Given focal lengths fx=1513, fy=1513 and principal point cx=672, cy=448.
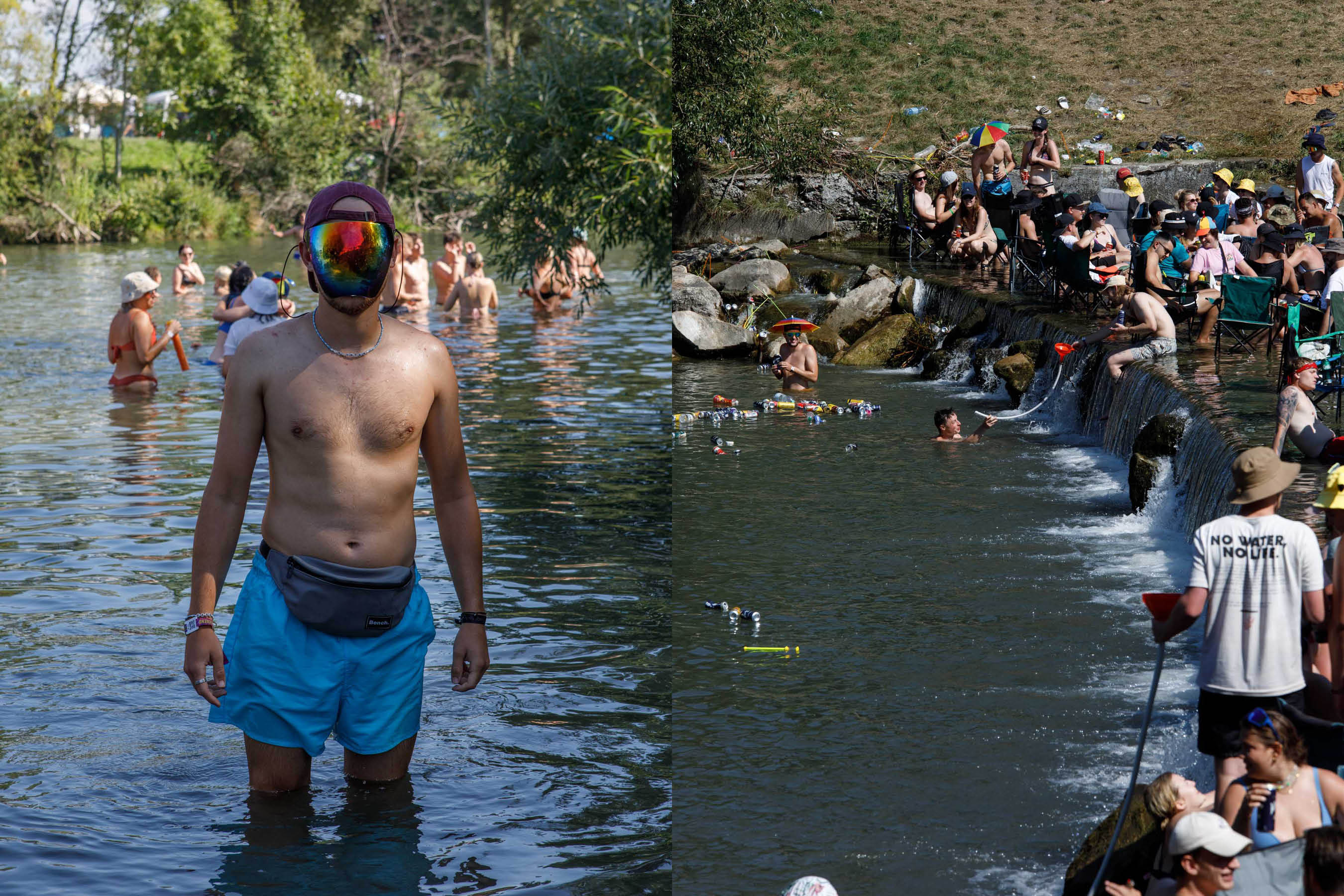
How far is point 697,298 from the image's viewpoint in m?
21.0

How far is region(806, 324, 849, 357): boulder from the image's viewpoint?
64.5 feet

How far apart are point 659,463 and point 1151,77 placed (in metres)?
22.8

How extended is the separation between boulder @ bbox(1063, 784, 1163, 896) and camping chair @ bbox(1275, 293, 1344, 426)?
624 centimetres

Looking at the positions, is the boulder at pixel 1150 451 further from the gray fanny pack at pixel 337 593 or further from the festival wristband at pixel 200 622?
the festival wristband at pixel 200 622

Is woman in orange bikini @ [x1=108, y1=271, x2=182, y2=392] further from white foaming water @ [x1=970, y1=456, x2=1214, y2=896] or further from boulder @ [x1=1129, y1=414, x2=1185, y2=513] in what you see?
boulder @ [x1=1129, y1=414, x2=1185, y2=513]

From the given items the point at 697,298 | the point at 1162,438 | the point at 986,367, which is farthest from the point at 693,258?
the point at 1162,438

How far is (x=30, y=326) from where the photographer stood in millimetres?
21984

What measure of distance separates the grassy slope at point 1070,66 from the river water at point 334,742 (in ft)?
60.4

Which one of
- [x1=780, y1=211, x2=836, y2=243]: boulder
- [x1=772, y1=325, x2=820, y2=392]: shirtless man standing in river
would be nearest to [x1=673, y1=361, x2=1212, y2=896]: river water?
[x1=772, y1=325, x2=820, y2=392]: shirtless man standing in river

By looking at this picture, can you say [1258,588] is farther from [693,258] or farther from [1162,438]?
[693,258]

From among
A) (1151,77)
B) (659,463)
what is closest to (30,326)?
(659,463)

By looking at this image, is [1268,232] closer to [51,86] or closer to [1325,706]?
[1325,706]

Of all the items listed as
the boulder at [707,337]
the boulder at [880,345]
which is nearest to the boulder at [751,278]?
the boulder at [707,337]

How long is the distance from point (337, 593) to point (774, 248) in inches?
823
